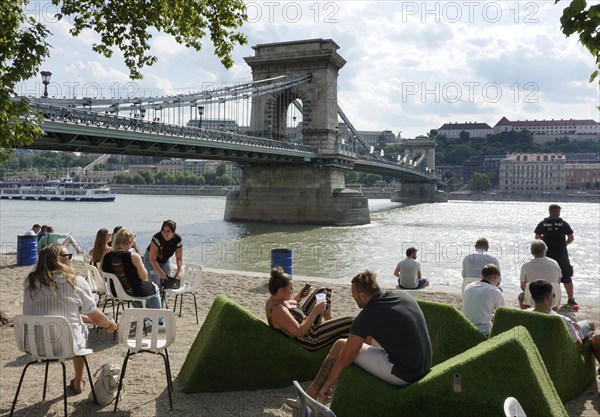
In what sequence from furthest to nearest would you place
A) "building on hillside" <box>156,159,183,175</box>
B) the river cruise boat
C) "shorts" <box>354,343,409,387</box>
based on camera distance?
"building on hillside" <box>156,159,183,175</box>, the river cruise boat, "shorts" <box>354,343,409,387</box>

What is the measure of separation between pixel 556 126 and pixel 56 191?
441ft

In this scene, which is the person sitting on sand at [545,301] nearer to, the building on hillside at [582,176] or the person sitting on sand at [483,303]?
the person sitting on sand at [483,303]

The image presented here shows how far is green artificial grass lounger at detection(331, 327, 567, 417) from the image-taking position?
3541 mm

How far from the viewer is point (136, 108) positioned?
26484 millimetres

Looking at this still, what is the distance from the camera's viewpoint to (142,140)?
78.4ft

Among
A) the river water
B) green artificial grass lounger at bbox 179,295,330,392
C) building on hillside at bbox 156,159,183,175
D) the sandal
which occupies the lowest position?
the river water

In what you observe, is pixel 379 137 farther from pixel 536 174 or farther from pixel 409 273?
pixel 409 273

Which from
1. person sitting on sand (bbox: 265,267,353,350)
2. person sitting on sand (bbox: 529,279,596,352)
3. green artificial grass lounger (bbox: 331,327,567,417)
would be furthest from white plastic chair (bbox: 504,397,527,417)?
person sitting on sand (bbox: 529,279,596,352)

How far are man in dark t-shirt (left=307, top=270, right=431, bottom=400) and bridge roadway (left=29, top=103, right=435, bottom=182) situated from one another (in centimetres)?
1392

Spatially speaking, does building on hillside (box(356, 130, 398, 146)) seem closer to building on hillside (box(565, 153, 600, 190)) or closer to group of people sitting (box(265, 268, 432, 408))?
building on hillside (box(565, 153, 600, 190))

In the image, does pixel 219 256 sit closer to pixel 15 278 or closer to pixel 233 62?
pixel 15 278

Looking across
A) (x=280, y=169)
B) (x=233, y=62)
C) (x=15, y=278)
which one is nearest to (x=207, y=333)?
(x=233, y=62)

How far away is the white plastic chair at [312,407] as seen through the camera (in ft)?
10.3

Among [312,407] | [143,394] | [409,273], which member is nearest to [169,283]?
[143,394]
